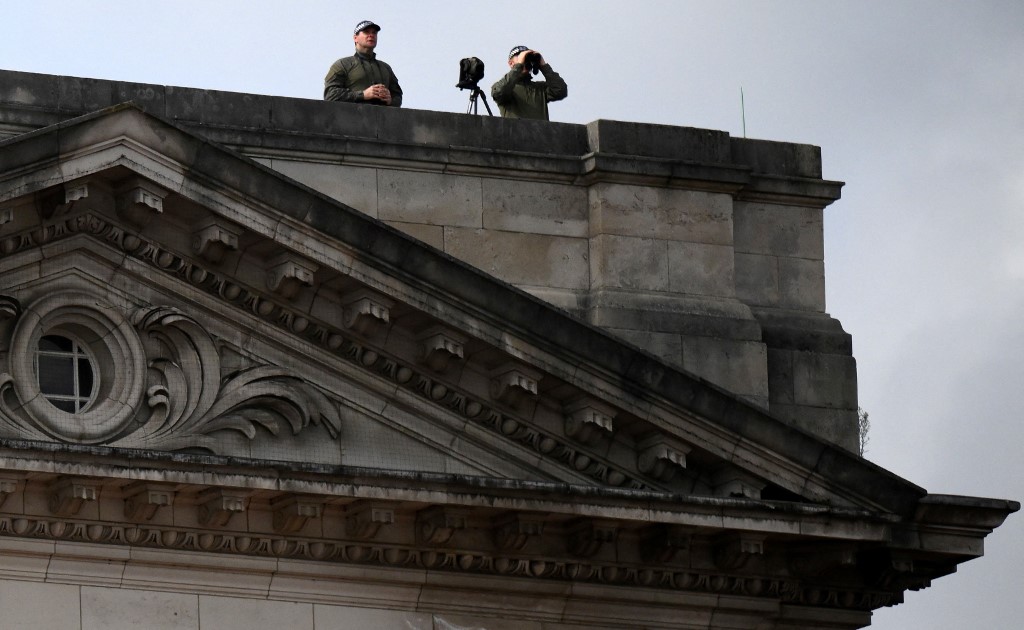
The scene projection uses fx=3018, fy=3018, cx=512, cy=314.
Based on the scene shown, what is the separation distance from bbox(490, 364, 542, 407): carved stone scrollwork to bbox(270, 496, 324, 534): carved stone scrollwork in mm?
2189

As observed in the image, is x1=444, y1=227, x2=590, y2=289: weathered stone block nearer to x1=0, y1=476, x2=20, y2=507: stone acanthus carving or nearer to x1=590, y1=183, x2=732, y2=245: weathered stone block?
x1=590, y1=183, x2=732, y2=245: weathered stone block

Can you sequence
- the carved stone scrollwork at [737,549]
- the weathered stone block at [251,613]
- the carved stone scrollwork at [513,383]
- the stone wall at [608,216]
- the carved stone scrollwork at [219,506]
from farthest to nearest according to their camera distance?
the stone wall at [608,216] < the carved stone scrollwork at [737,549] < the carved stone scrollwork at [513,383] < the weathered stone block at [251,613] < the carved stone scrollwork at [219,506]

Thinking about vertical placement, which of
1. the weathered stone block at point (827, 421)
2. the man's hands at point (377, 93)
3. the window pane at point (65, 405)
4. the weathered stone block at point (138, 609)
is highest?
the man's hands at point (377, 93)

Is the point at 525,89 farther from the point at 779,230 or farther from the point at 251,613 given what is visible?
the point at 251,613

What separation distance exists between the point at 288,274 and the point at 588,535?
3.56m

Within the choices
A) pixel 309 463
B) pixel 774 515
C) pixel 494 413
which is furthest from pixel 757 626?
pixel 309 463

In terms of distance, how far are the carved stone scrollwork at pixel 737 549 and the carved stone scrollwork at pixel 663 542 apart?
33cm

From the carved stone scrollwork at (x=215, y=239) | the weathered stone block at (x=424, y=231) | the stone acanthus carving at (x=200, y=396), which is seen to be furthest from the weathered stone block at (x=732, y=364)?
the carved stone scrollwork at (x=215, y=239)

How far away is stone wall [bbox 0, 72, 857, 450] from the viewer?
29141mm

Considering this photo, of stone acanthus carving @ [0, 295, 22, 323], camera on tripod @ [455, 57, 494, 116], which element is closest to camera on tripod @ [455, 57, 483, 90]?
camera on tripod @ [455, 57, 494, 116]

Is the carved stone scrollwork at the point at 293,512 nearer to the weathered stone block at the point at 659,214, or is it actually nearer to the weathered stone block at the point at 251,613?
the weathered stone block at the point at 251,613

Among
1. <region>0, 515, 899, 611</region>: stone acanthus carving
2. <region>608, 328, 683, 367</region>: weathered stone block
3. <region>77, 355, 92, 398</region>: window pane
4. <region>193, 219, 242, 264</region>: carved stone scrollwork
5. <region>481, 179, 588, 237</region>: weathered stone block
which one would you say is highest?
<region>481, 179, 588, 237</region>: weathered stone block

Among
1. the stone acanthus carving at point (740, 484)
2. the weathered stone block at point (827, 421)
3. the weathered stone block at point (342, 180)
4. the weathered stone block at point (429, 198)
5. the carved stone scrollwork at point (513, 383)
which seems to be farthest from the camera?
the weathered stone block at point (827, 421)

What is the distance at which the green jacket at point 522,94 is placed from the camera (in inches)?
1227
